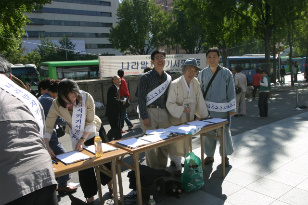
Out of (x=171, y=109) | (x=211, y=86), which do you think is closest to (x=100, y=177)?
(x=171, y=109)

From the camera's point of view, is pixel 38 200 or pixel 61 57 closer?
pixel 38 200

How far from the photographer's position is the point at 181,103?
3895 millimetres

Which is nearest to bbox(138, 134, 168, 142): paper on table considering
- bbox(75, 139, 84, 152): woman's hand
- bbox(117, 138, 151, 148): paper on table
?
bbox(117, 138, 151, 148): paper on table

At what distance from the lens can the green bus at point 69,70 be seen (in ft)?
60.9

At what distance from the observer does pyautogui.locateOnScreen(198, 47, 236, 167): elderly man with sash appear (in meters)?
4.16

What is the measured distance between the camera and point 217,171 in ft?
13.5

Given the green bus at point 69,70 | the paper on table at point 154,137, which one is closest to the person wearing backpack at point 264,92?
the paper on table at point 154,137

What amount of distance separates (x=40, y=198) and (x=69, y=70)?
18448 mm

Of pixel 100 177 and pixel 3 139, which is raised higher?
pixel 3 139

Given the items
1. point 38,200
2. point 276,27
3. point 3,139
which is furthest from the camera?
point 276,27

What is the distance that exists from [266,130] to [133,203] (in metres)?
4.46

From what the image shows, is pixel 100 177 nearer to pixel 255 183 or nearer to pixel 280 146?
pixel 255 183

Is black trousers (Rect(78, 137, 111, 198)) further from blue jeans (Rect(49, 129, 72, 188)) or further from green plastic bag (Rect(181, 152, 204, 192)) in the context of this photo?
green plastic bag (Rect(181, 152, 204, 192))

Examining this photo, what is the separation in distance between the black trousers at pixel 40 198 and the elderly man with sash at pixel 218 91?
3096 mm
